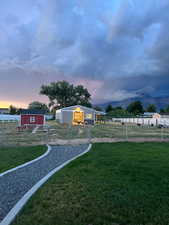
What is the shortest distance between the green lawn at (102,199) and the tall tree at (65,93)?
57.8 m

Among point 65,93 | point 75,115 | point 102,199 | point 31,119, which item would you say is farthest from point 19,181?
point 65,93

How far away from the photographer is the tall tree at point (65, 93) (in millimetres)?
62344

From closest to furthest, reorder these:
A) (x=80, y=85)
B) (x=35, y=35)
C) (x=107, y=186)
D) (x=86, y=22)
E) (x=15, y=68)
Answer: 1. (x=107, y=186)
2. (x=86, y=22)
3. (x=35, y=35)
4. (x=15, y=68)
5. (x=80, y=85)

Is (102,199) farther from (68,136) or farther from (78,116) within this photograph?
(78,116)

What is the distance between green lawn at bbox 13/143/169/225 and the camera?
111 inches

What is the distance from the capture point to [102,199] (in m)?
3.49

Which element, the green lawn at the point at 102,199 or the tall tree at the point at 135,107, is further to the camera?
the tall tree at the point at 135,107

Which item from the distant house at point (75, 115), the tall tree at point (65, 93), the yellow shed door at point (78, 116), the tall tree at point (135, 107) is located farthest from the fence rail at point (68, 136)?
the tall tree at point (135, 107)

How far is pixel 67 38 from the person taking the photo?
16.2 meters

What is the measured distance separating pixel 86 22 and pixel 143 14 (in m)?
4.48

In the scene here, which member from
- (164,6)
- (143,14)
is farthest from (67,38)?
(164,6)

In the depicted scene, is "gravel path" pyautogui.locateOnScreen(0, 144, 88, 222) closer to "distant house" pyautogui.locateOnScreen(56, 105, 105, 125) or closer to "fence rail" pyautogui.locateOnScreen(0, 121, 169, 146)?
"fence rail" pyautogui.locateOnScreen(0, 121, 169, 146)

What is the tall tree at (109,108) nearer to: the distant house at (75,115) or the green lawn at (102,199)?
the distant house at (75,115)

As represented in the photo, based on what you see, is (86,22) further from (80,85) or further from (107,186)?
(80,85)
